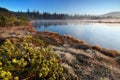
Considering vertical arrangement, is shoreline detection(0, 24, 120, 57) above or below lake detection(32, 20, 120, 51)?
above

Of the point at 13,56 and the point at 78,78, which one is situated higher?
the point at 13,56

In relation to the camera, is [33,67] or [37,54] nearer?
[33,67]

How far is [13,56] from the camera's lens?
6078 millimetres

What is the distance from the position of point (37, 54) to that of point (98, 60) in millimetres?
4582

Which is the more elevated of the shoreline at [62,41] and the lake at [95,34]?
the shoreline at [62,41]

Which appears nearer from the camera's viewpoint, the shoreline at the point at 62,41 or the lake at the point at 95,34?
the shoreline at the point at 62,41

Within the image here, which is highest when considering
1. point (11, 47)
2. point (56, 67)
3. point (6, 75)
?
point (11, 47)

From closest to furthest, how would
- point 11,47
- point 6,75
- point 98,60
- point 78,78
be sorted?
point 6,75 → point 11,47 → point 78,78 → point 98,60

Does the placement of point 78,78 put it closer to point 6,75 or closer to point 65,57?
point 65,57

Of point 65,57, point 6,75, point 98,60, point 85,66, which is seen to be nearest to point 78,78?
point 85,66

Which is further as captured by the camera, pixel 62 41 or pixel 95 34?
pixel 95 34

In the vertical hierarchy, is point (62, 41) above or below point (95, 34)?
above

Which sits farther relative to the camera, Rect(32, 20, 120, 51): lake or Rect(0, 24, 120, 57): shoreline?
Rect(32, 20, 120, 51): lake

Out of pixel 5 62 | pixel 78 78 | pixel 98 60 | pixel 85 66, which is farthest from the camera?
pixel 98 60
